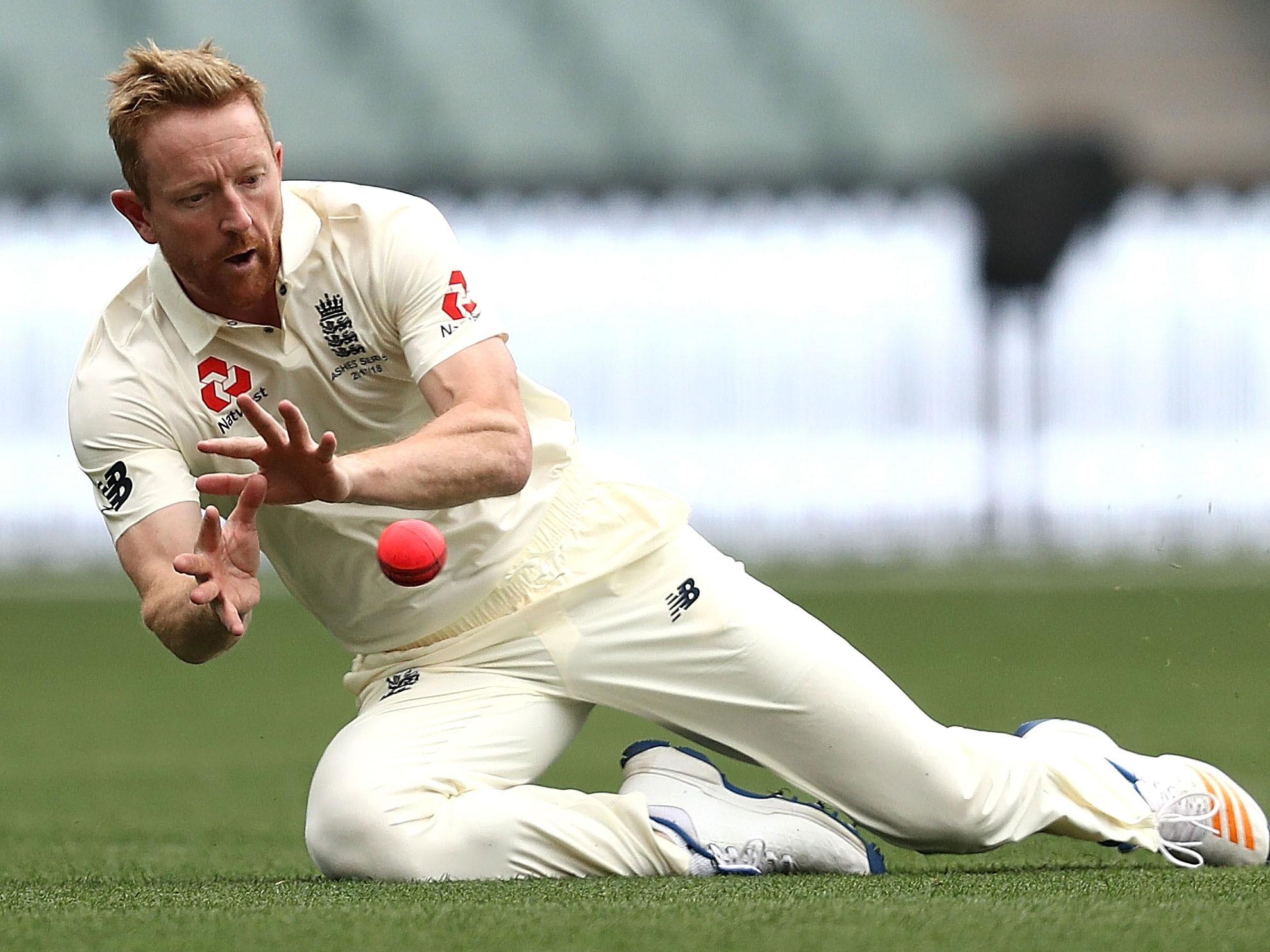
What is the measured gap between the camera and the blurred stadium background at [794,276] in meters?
13.8

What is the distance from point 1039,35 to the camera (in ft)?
57.5

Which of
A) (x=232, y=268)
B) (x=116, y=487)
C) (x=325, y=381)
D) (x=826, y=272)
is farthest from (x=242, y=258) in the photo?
(x=826, y=272)

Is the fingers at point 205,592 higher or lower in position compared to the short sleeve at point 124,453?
lower

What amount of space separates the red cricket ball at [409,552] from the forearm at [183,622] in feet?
0.73

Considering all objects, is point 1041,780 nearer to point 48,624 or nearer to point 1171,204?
point 48,624

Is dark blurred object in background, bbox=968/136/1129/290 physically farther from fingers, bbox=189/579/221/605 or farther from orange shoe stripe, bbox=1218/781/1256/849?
fingers, bbox=189/579/221/605

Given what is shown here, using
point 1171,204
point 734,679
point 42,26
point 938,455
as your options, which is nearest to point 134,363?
point 734,679

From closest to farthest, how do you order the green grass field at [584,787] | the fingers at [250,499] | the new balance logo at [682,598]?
the green grass field at [584,787], the fingers at [250,499], the new balance logo at [682,598]

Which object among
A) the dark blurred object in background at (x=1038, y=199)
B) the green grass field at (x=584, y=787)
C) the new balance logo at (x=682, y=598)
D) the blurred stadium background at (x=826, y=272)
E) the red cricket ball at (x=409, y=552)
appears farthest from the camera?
the dark blurred object in background at (x=1038, y=199)

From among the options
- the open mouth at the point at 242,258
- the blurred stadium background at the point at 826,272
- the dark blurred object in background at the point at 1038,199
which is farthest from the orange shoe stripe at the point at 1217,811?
the dark blurred object in background at the point at 1038,199

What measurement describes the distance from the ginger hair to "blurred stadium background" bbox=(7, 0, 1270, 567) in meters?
10.0

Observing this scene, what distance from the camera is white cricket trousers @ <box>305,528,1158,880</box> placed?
3395 mm

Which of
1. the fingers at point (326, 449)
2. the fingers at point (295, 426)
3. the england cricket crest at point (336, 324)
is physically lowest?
the fingers at point (326, 449)

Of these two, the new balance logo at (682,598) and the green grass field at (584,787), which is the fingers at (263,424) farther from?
the new balance logo at (682,598)
